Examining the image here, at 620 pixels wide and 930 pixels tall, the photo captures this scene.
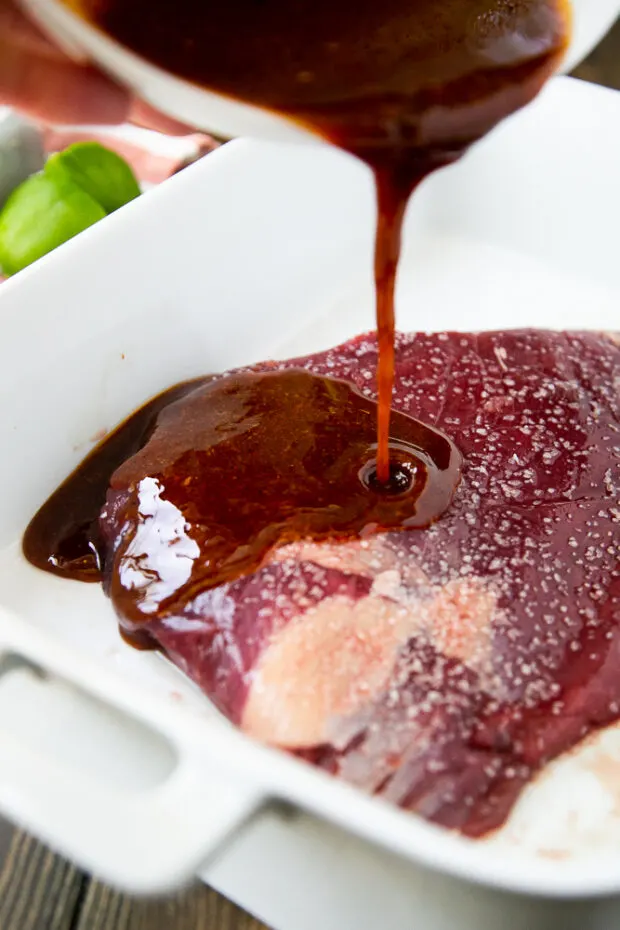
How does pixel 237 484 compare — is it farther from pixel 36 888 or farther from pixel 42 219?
pixel 42 219

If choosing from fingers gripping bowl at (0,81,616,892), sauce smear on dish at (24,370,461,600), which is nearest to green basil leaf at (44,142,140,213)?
fingers gripping bowl at (0,81,616,892)

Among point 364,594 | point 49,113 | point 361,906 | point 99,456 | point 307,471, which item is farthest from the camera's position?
point 99,456

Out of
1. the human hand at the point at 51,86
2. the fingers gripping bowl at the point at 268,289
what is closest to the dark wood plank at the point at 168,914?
the fingers gripping bowl at the point at 268,289

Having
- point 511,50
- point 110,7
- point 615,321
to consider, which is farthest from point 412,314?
point 110,7

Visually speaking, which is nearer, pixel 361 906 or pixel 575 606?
pixel 361 906

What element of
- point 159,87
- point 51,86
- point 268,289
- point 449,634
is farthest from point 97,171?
point 449,634

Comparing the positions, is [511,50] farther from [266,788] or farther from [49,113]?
[266,788]
